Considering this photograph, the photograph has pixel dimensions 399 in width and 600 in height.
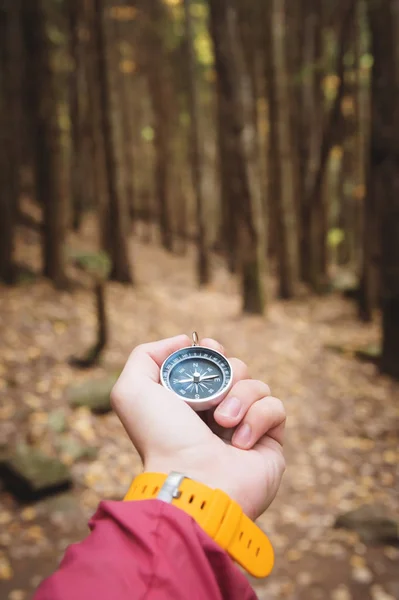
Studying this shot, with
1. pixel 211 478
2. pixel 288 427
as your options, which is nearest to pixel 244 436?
pixel 211 478

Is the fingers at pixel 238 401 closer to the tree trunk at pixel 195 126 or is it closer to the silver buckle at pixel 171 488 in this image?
the silver buckle at pixel 171 488

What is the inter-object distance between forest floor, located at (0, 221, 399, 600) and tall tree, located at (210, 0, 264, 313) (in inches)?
41.2

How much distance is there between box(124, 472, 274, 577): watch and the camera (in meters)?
1.20

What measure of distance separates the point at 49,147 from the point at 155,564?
8.97 m

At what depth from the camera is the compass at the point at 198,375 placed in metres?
1.63

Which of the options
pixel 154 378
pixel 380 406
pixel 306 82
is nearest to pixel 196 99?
pixel 306 82

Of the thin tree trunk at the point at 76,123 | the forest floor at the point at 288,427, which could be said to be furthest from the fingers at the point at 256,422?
the thin tree trunk at the point at 76,123

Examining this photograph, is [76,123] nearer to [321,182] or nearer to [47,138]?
[47,138]

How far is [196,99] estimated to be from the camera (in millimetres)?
12938

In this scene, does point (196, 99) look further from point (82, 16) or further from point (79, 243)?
point (79, 243)

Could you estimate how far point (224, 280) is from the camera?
15.4 meters

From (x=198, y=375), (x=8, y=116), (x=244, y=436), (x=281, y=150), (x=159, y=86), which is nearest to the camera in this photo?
(x=244, y=436)

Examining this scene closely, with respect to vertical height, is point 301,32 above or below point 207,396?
above

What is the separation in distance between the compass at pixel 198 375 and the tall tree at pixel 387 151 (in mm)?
5496
